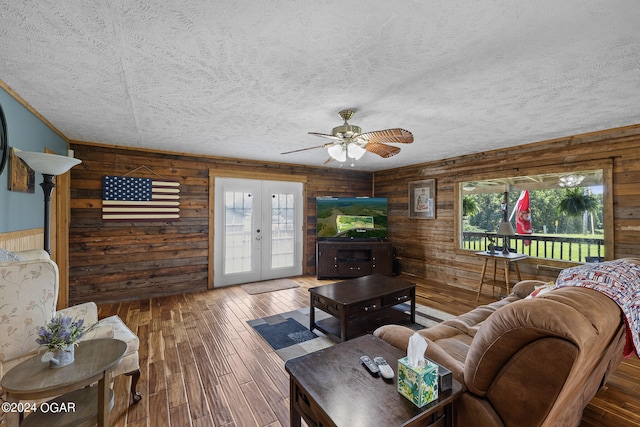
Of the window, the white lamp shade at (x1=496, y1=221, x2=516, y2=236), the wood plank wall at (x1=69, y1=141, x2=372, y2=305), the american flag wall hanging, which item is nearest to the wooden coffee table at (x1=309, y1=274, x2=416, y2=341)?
the white lamp shade at (x1=496, y1=221, x2=516, y2=236)

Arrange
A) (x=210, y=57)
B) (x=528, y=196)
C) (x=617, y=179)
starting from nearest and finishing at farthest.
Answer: (x=210, y=57)
(x=617, y=179)
(x=528, y=196)

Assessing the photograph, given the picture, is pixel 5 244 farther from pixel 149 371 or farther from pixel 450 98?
pixel 450 98

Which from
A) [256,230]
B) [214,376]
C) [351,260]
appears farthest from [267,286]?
[214,376]

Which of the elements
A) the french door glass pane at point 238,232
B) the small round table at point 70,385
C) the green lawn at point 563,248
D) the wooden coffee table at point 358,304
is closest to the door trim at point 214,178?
the french door glass pane at point 238,232

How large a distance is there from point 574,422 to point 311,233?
15.6 feet

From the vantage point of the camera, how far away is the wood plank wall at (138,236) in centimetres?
402

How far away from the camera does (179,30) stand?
5.01 ft

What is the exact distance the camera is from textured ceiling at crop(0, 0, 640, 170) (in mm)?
1396

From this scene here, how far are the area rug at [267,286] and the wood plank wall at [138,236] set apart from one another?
763 millimetres

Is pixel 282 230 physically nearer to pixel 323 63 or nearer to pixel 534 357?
pixel 323 63

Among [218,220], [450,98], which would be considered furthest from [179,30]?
[218,220]

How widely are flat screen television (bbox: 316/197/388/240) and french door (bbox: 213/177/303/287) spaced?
504mm

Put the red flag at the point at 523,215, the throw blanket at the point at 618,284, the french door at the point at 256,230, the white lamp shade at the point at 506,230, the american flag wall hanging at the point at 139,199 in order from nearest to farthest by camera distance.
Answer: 1. the throw blanket at the point at 618,284
2. the white lamp shade at the point at 506,230
3. the american flag wall hanging at the point at 139,199
4. the red flag at the point at 523,215
5. the french door at the point at 256,230

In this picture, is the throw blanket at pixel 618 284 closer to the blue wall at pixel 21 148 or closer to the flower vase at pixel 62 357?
the flower vase at pixel 62 357
